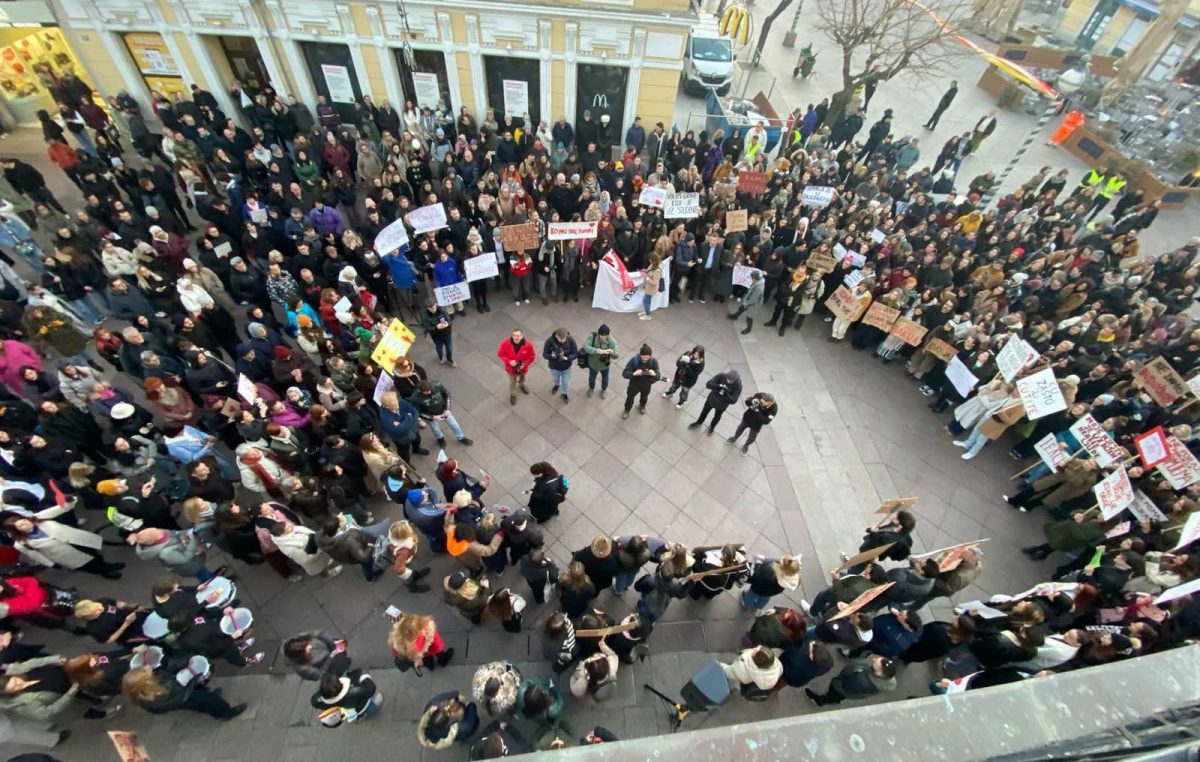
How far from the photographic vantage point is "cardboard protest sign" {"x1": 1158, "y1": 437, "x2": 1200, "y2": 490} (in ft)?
25.4

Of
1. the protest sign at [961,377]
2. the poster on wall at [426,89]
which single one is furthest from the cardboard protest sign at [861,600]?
the poster on wall at [426,89]

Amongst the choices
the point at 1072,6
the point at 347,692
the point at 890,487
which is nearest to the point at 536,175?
the point at 890,487

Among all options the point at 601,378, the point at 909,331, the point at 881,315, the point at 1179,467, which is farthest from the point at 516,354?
the point at 1179,467

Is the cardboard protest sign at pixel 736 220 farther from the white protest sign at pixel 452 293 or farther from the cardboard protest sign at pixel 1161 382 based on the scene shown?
the cardboard protest sign at pixel 1161 382

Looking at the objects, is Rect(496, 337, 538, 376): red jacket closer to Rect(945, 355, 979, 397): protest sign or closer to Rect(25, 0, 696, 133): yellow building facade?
Rect(945, 355, 979, 397): protest sign

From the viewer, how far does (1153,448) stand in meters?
8.12

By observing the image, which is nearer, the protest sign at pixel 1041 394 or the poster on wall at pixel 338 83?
the protest sign at pixel 1041 394

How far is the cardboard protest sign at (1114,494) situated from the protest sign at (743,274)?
6.77 meters

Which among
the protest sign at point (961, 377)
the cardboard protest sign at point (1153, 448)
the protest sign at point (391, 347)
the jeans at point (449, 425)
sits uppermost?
the protest sign at point (391, 347)

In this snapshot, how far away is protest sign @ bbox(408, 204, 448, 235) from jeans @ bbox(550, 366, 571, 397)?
4113 millimetres

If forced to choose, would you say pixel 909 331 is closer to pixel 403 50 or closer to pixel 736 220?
pixel 736 220

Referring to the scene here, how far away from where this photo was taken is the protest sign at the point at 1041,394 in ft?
29.1

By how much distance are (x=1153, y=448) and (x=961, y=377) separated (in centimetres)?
282

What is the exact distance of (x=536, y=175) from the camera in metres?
13.8
